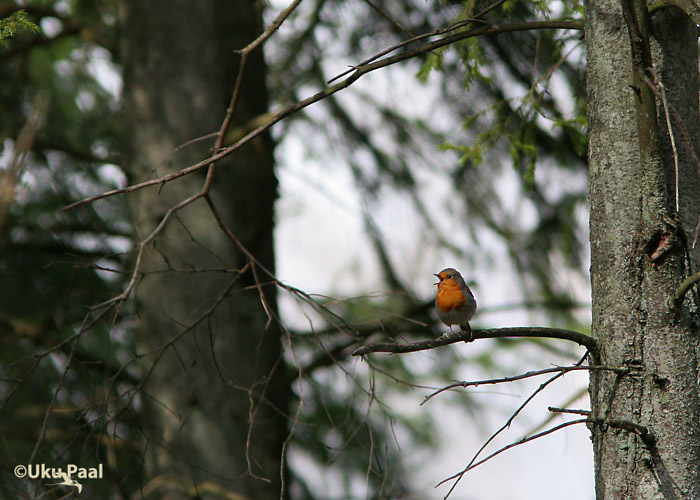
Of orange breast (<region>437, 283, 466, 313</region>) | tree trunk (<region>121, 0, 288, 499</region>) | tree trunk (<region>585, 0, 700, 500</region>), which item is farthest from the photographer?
tree trunk (<region>121, 0, 288, 499</region>)

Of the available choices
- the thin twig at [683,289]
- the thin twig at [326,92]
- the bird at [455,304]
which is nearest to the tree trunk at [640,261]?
the thin twig at [683,289]

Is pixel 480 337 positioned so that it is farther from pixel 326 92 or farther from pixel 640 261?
pixel 326 92

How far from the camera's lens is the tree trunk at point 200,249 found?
2994 millimetres

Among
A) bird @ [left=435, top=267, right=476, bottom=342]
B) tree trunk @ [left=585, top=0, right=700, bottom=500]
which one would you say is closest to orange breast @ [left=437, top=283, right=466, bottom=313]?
bird @ [left=435, top=267, right=476, bottom=342]

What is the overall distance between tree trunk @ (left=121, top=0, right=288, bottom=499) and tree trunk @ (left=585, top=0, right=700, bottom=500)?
1.62m

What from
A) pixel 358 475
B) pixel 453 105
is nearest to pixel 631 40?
pixel 453 105

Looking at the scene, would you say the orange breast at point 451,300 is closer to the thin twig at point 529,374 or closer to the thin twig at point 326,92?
the thin twig at point 529,374

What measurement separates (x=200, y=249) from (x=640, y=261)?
2021 mm

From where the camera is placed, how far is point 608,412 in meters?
1.59

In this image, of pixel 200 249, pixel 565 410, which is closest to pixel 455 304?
pixel 565 410

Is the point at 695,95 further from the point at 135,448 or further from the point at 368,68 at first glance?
A: the point at 135,448

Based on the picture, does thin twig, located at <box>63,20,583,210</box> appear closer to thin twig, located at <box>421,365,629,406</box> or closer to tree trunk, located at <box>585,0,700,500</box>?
tree trunk, located at <box>585,0,700,500</box>

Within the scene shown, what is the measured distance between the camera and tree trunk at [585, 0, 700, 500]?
5.01ft

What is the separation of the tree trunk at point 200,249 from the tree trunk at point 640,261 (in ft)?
5.31
